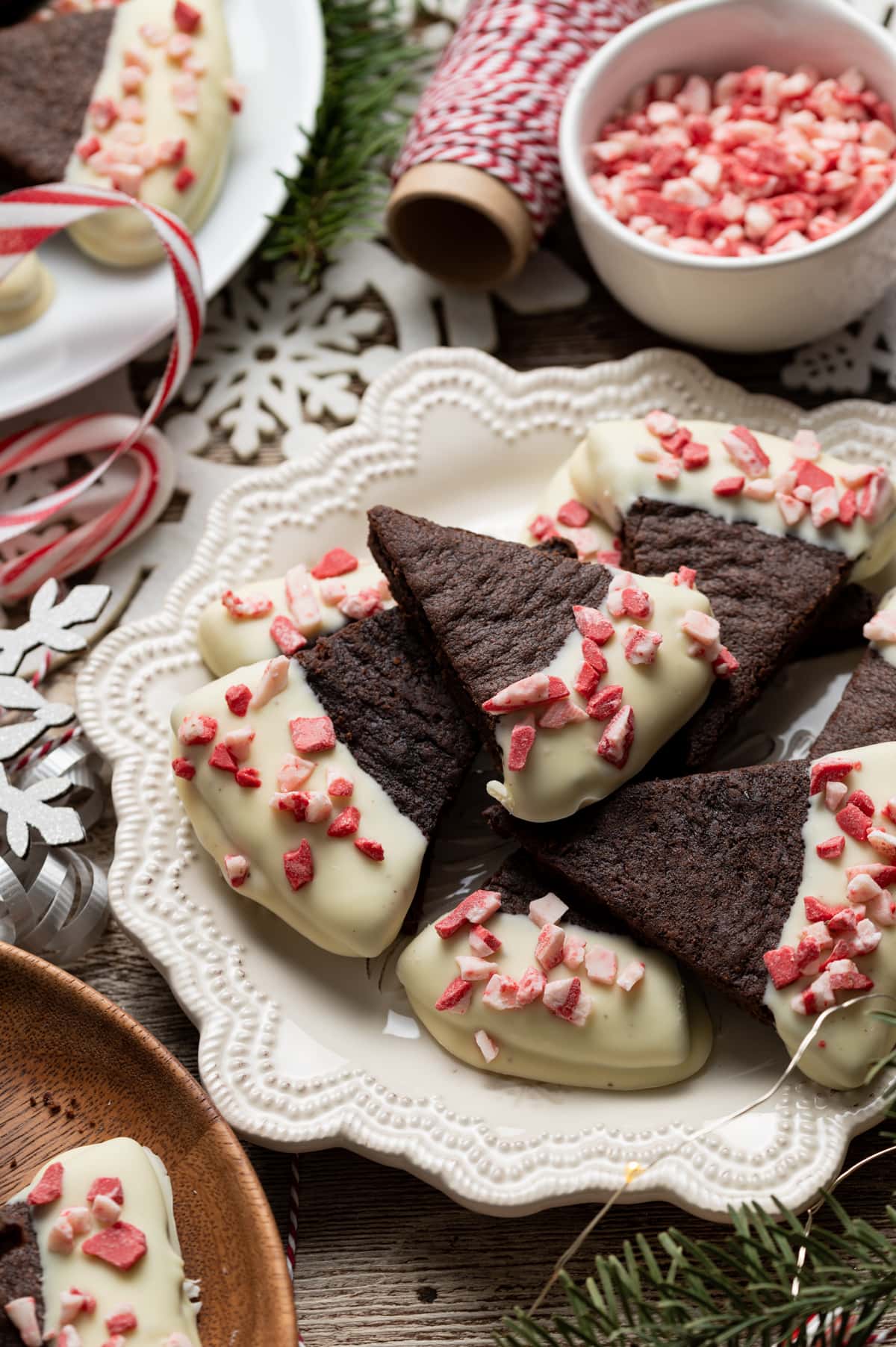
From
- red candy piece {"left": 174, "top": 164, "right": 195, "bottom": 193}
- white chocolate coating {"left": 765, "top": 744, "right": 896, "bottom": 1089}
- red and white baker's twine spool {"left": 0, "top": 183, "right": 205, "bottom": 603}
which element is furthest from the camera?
red candy piece {"left": 174, "top": 164, "right": 195, "bottom": 193}

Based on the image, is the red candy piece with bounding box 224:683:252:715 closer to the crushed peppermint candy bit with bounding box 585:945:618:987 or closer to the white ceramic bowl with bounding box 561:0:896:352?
the crushed peppermint candy bit with bounding box 585:945:618:987

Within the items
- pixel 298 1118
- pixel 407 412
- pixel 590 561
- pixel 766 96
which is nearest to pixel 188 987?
pixel 298 1118

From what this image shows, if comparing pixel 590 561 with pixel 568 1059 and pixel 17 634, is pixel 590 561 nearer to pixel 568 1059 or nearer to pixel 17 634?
pixel 568 1059

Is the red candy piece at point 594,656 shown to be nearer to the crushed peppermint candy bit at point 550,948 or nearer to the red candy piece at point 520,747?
the red candy piece at point 520,747

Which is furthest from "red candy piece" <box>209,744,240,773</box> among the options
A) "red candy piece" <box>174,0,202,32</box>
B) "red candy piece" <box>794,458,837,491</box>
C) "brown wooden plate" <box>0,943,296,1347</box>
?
"red candy piece" <box>174,0,202,32</box>

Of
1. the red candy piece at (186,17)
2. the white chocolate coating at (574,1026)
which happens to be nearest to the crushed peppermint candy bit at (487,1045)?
the white chocolate coating at (574,1026)
